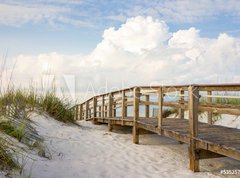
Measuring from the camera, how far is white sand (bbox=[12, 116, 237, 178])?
4872 millimetres

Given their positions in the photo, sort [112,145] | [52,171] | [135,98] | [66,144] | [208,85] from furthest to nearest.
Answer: [135,98] < [112,145] < [66,144] < [208,85] < [52,171]

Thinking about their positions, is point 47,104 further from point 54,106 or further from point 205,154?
point 205,154

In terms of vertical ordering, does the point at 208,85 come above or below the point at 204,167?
above

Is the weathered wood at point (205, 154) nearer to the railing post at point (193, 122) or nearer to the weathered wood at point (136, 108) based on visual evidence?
the railing post at point (193, 122)

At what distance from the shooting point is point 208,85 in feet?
17.3

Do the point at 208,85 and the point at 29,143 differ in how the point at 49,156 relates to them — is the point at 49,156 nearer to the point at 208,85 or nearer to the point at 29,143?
the point at 29,143

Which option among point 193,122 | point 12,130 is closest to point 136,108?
point 193,122

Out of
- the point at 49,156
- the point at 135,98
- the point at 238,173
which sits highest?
the point at 135,98

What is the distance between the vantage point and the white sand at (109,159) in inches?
192

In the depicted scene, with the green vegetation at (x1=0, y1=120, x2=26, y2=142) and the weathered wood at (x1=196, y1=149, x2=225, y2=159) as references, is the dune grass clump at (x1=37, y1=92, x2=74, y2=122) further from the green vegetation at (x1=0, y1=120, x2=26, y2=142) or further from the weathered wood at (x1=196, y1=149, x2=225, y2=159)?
the weathered wood at (x1=196, y1=149, x2=225, y2=159)

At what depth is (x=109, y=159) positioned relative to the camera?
237 inches

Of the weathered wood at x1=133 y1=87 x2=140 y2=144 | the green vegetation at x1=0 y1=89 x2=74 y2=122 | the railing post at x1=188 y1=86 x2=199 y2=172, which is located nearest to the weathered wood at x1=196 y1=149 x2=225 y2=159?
the railing post at x1=188 y1=86 x2=199 y2=172

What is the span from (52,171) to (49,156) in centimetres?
93

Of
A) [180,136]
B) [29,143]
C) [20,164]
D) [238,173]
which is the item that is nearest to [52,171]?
[20,164]
